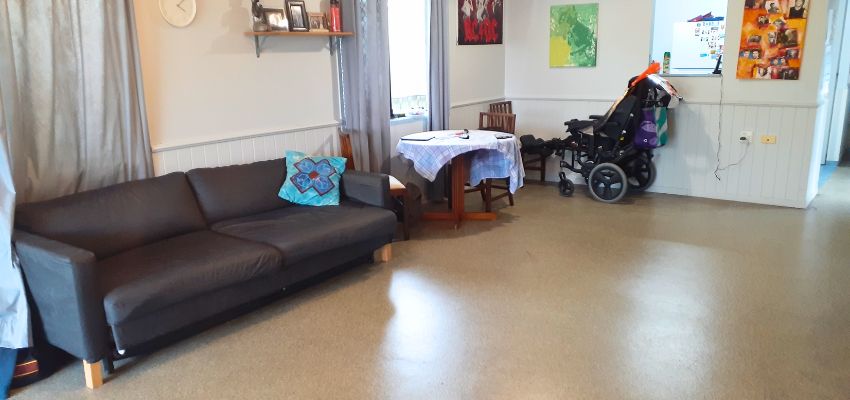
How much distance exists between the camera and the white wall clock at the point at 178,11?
3621mm

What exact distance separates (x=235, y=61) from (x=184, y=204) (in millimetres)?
1065

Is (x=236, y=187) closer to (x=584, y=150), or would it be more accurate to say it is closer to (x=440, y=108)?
(x=440, y=108)

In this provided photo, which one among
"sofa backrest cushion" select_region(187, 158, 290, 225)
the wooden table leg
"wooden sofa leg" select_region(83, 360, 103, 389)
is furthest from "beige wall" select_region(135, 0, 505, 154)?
"wooden sofa leg" select_region(83, 360, 103, 389)

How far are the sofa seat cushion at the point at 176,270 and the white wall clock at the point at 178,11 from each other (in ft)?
4.23

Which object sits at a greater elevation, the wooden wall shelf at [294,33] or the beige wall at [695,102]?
the wooden wall shelf at [294,33]

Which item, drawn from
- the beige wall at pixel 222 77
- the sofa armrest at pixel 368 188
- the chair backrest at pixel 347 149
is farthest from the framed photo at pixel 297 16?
the sofa armrest at pixel 368 188

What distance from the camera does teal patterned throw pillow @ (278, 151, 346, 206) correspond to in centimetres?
416

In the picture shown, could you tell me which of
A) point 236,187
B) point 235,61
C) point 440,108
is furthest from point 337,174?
point 440,108

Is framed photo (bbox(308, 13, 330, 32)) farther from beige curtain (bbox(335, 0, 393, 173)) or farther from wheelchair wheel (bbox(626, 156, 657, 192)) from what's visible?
wheelchair wheel (bbox(626, 156, 657, 192))

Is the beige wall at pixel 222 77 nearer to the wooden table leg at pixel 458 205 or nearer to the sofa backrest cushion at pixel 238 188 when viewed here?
the sofa backrest cushion at pixel 238 188

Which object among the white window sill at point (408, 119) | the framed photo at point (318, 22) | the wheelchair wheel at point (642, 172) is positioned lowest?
the wheelchair wheel at point (642, 172)

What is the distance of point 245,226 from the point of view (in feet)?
12.1

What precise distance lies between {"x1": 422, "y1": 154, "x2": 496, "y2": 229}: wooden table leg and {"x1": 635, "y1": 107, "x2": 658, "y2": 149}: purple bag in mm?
1541

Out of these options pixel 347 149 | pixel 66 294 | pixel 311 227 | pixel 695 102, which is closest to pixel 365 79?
pixel 347 149
